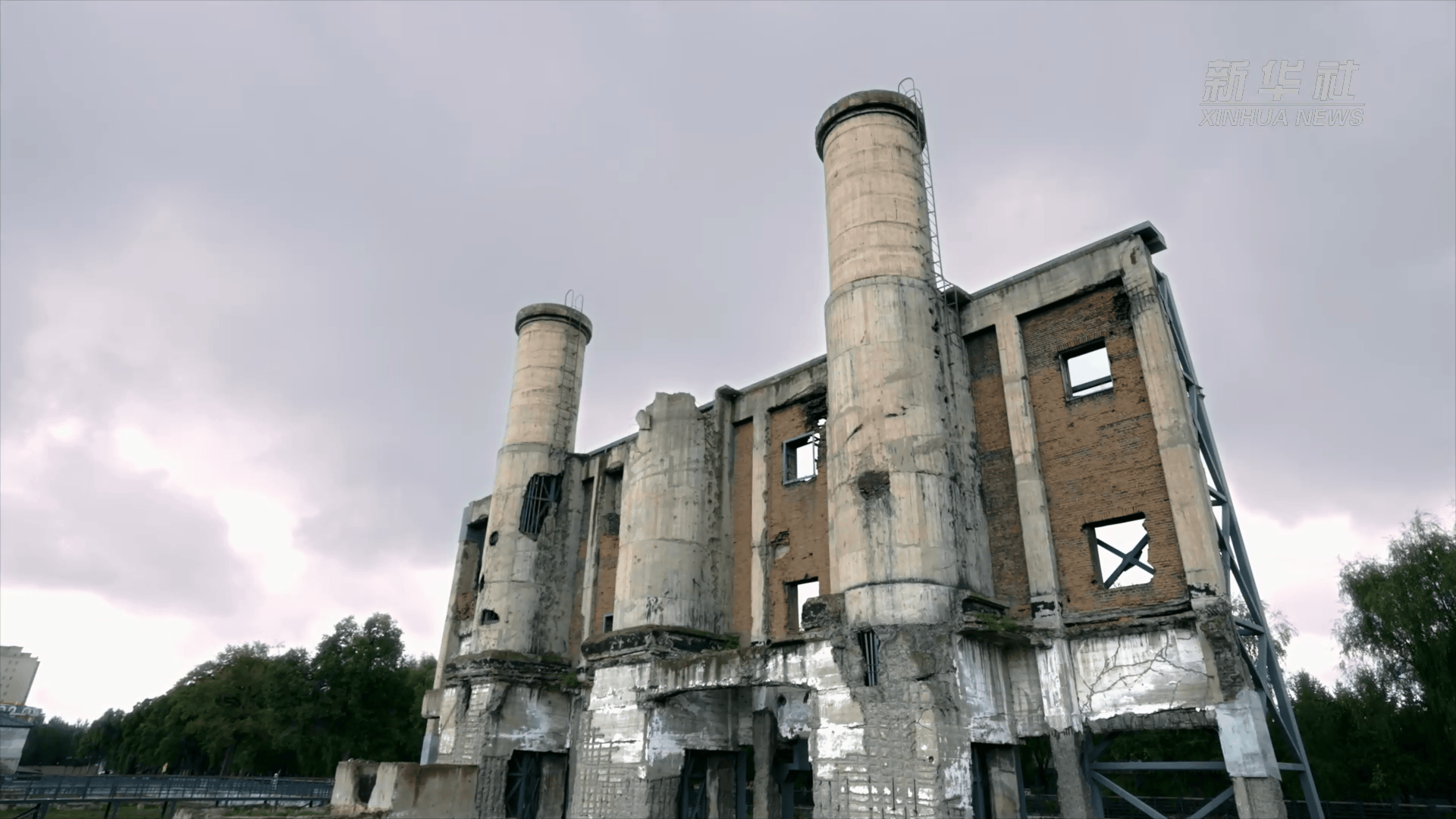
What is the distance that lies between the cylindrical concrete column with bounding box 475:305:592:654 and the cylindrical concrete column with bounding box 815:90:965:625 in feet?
38.1

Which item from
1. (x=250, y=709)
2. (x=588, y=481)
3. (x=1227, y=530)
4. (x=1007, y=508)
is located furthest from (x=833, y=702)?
(x=250, y=709)

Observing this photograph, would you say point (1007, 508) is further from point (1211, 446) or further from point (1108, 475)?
point (1211, 446)

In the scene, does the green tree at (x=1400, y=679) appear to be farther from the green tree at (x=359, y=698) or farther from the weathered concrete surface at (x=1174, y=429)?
the green tree at (x=359, y=698)

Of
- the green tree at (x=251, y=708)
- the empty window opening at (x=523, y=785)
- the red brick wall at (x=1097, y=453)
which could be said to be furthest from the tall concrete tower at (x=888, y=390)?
the green tree at (x=251, y=708)

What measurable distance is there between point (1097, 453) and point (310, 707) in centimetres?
3677

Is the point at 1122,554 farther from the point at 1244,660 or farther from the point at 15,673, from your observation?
the point at 15,673

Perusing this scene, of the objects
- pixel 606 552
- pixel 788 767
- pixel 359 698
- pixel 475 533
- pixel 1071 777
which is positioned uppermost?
pixel 475 533

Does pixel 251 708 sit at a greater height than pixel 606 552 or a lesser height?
lesser

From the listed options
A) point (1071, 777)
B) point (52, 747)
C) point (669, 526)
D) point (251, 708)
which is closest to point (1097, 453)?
point (1071, 777)

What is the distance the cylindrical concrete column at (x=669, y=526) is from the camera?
1858 cm

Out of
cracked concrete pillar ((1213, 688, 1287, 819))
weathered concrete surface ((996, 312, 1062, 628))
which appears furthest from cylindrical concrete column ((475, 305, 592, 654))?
cracked concrete pillar ((1213, 688, 1287, 819))

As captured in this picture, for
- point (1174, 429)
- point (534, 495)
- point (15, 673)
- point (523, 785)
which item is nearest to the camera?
point (1174, 429)

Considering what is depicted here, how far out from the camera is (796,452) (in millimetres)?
19938

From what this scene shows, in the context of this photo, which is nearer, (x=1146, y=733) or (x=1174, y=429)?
(x=1174, y=429)
